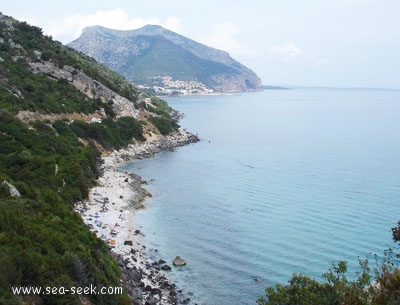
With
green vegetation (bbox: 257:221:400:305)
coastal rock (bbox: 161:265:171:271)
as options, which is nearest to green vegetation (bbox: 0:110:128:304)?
coastal rock (bbox: 161:265:171:271)

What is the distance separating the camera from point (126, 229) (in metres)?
35.5

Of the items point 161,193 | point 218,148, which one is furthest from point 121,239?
point 218,148

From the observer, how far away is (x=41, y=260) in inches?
653

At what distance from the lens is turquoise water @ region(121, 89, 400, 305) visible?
29047 mm

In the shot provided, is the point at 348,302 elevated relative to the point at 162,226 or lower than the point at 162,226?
elevated

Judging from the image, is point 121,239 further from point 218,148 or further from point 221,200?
point 218,148

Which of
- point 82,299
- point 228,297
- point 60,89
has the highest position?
point 60,89

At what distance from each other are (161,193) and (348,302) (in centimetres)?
3578

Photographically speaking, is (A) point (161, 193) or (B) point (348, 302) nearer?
(B) point (348, 302)

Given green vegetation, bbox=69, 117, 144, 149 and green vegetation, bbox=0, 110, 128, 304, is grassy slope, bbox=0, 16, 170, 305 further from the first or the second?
green vegetation, bbox=69, 117, 144, 149

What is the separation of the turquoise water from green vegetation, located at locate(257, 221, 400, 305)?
7.36 metres

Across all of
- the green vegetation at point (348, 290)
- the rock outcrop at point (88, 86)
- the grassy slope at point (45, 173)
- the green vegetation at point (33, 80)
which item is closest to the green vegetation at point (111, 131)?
the grassy slope at point (45, 173)

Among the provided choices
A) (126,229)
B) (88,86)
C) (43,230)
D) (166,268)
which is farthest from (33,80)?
(43,230)

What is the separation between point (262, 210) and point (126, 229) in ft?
47.6
